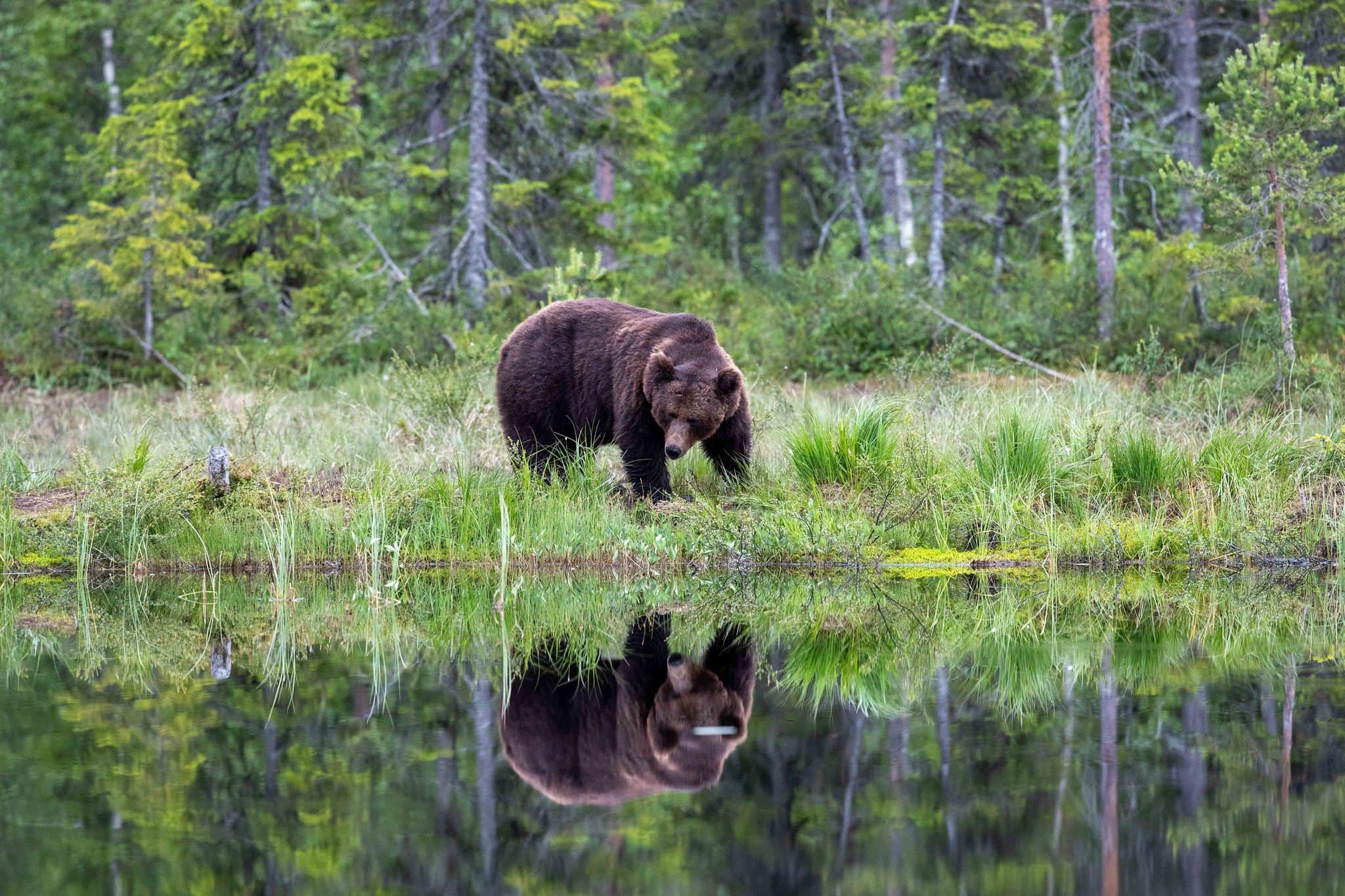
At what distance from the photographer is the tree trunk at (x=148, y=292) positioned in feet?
67.5

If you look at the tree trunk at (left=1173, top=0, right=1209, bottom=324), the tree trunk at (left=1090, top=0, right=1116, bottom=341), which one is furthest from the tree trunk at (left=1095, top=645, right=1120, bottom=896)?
the tree trunk at (left=1173, top=0, right=1209, bottom=324)

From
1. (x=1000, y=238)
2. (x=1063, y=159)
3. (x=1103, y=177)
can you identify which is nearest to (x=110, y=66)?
(x=1000, y=238)

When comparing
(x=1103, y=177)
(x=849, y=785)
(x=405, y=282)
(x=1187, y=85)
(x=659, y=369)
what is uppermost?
(x=1187, y=85)

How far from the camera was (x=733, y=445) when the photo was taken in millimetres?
10172

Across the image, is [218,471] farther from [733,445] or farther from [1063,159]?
[1063,159]

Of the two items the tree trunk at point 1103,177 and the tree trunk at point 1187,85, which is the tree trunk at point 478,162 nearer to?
the tree trunk at point 1103,177

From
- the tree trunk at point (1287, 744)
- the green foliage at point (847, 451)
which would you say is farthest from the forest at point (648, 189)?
the tree trunk at point (1287, 744)

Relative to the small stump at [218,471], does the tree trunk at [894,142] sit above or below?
above

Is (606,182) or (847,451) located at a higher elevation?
(606,182)

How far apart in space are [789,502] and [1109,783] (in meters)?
4.89

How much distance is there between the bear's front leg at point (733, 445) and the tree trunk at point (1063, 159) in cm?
1536

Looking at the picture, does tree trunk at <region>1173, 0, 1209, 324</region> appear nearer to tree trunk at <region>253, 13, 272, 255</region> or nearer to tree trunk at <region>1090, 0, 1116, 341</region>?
tree trunk at <region>1090, 0, 1116, 341</region>

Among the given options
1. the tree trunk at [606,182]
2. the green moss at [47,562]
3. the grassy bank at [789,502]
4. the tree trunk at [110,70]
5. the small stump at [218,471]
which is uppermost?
the tree trunk at [110,70]

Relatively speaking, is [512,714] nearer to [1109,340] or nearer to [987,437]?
[987,437]
